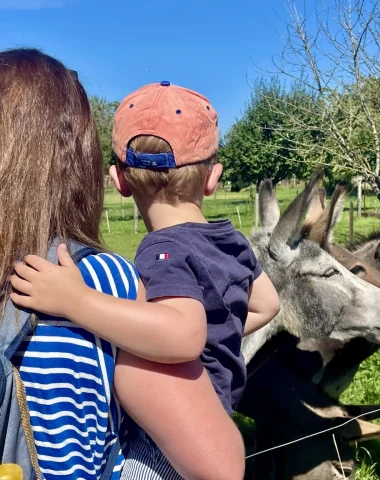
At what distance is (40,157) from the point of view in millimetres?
1189

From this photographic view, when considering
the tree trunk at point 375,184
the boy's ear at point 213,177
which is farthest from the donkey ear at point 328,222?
the tree trunk at point 375,184

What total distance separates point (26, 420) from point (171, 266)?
0.45 meters

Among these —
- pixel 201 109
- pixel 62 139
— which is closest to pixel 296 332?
pixel 201 109

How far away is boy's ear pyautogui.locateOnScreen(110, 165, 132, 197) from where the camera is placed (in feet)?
5.36

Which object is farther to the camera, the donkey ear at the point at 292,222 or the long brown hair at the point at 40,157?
the donkey ear at the point at 292,222

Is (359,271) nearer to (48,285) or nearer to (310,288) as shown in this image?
(310,288)

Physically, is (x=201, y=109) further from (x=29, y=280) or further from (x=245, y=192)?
(x=245, y=192)

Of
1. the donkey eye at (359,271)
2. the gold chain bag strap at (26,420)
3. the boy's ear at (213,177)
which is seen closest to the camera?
the gold chain bag strap at (26,420)

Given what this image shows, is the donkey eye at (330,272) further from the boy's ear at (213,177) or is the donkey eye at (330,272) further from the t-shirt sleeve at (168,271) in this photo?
the t-shirt sleeve at (168,271)

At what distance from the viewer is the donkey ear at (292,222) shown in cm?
340

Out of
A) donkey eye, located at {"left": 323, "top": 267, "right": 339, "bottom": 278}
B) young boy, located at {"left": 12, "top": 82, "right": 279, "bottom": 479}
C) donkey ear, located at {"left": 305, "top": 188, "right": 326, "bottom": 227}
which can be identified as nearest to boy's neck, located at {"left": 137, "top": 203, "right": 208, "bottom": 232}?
young boy, located at {"left": 12, "top": 82, "right": 279, "bottom": 479}

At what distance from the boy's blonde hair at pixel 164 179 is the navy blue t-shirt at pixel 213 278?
0.32ft

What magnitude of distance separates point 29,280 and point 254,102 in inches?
1200

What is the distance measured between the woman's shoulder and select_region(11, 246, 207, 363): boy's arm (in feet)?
0.10
